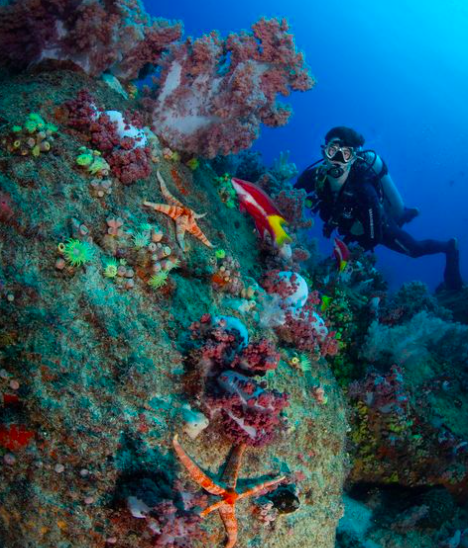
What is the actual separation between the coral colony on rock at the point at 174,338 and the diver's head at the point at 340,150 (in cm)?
225

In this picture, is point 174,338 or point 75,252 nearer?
point 75,252

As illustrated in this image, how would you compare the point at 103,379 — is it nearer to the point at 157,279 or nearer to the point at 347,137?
the point at 157,279

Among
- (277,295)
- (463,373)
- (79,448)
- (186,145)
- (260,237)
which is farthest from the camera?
(463,373)

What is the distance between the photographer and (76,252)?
9.92 ft

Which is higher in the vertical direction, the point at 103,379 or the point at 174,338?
the point at 174,338

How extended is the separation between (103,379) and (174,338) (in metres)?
0.77

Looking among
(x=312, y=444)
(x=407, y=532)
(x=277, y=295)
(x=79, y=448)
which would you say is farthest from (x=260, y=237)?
(x=407, y=532)

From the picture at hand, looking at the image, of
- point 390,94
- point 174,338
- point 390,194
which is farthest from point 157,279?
point 390,94

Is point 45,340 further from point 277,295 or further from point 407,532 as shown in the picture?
point 407,532

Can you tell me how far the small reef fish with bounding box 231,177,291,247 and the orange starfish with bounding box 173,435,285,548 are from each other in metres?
3.07

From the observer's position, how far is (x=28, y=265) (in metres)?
2.91

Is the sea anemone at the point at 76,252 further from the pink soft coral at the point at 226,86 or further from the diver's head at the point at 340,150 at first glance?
the diver's head at the point at 340,150

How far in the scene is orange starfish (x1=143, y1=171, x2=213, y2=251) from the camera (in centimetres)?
402

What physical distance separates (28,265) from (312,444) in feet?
10.8
